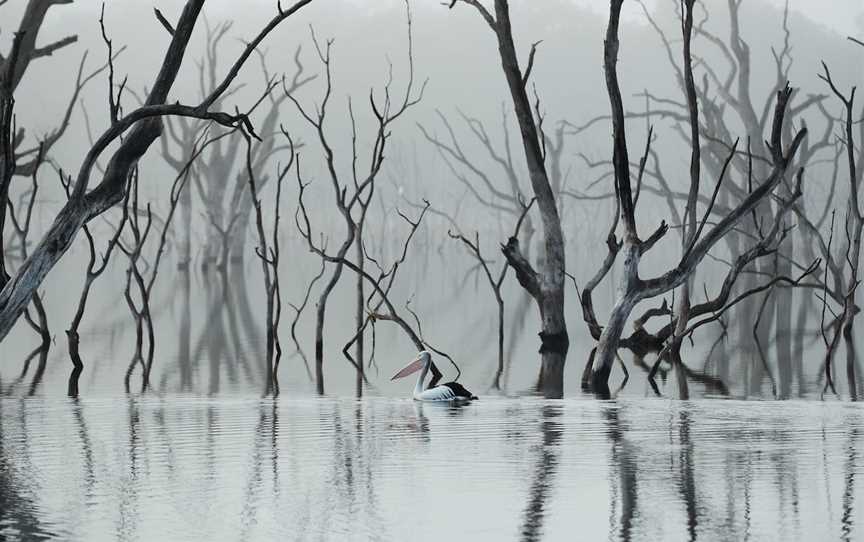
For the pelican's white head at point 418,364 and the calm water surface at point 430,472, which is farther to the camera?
the pelican's white head at point 418,364

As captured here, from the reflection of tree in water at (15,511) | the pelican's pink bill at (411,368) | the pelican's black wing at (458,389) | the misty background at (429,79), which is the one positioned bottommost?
the reflection of tree in water at (15,511)

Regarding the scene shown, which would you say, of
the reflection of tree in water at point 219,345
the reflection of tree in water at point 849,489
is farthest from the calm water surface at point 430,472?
the reflection of tree in water at point 219,345

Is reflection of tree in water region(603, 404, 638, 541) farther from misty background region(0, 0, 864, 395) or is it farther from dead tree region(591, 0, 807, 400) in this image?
misty background region(0, 0, 864, 395)

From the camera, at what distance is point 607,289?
3872 centimetres

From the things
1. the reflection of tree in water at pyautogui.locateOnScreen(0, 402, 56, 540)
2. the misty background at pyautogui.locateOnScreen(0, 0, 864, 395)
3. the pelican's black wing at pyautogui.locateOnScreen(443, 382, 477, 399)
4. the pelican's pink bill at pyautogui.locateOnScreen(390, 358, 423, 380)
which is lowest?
the reflection of tree in water at pyautogui.locateOnScreen(0, 402, 56, 540)

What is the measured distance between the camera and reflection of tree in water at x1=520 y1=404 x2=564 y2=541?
24.6 feet

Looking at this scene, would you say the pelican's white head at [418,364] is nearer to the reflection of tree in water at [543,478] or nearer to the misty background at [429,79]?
the reflection of tree in water at [543,478]

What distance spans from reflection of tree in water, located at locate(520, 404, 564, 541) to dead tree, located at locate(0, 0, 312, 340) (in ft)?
10.4

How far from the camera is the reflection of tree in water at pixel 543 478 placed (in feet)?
24.6

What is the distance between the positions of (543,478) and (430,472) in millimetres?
740

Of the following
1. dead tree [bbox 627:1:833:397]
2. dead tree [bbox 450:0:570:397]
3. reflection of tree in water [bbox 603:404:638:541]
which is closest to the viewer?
reflection of tree in water [bbox 603:404:638:541]

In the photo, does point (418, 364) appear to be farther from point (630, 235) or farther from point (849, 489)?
point (849, 489)

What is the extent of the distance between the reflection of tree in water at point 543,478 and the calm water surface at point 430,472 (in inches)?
0.7

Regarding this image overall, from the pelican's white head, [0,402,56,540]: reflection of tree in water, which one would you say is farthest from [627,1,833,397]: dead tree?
[0,402,56,540]: reflection of tree in water
